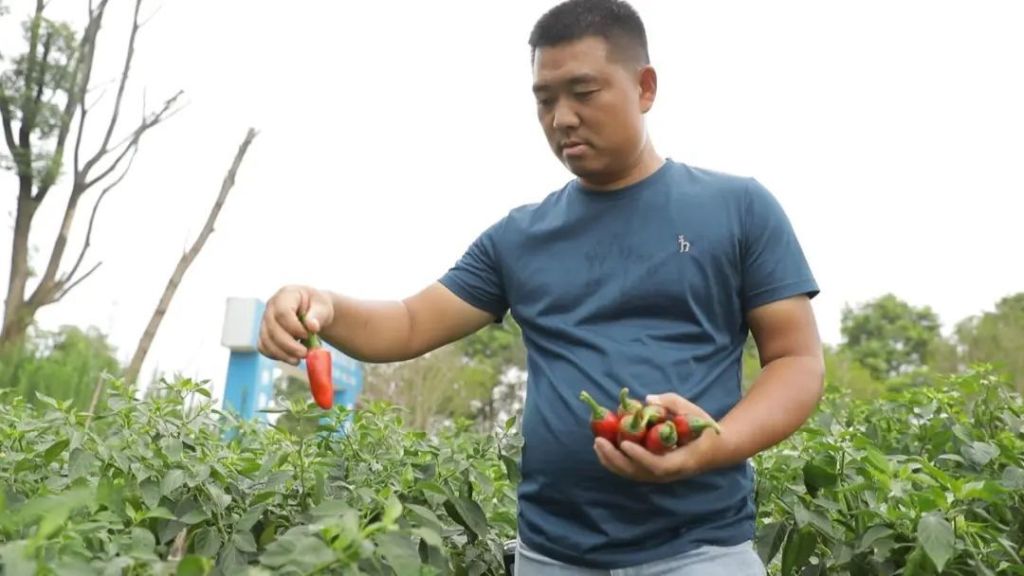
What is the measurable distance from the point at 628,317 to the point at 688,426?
12.1 inches

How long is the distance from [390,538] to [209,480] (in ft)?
2.21

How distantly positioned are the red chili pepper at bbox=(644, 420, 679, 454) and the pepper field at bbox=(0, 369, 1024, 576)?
0.32m

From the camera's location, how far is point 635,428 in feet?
4.44

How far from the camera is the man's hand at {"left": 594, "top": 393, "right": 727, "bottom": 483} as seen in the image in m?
1.34

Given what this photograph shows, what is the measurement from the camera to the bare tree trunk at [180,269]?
22.3 feet

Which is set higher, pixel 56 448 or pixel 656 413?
pixel 656 413

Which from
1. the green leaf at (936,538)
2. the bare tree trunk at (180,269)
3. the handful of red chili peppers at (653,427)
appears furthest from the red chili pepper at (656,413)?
the bare tree trunk at (180,269)

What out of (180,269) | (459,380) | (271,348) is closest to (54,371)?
(180,269)

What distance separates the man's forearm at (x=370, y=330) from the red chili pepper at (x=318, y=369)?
118 mm

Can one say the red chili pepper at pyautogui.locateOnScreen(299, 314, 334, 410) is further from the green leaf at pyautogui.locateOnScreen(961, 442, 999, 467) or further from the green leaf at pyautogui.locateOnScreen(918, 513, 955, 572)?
the green leaf at pyautogui.locateOnScreen(961, 442, 999, 467)

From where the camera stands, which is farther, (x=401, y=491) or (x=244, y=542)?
(x=401, y=491)

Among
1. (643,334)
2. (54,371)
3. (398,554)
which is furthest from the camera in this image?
(54,371)

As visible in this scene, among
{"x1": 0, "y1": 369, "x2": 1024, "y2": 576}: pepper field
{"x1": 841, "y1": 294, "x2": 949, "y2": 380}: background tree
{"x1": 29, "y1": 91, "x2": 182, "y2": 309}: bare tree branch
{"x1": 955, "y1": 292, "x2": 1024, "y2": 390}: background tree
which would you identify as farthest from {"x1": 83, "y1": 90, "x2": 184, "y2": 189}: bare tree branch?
{"x1": 841, "y1": 294, "x2": 949, "y2": 380}: background tree

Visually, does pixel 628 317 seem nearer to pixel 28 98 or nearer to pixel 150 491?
pixel 150 491
